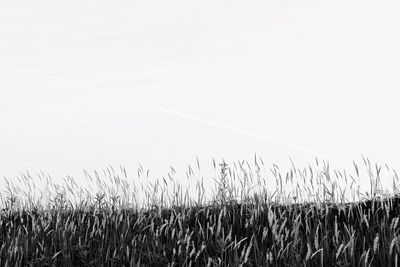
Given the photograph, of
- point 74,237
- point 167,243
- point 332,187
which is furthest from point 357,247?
point 74,237

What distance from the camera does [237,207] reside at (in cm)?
635

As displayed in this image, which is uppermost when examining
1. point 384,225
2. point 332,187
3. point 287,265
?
point 332,187

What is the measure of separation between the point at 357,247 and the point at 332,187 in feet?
4.15

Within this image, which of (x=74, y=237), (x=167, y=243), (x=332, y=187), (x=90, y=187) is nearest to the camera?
(x=167, y=243)

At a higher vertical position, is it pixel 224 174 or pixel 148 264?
pixel 224 174

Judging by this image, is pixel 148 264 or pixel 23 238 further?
pixel 23 238

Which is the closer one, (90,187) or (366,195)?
(366,195)

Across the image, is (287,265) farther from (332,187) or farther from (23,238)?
(23,238)

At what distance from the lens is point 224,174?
Result: 6.55m

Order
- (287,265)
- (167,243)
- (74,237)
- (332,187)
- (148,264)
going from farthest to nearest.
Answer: (332,187) → (74,237) → (167,243) → (148,264) → (287,265)

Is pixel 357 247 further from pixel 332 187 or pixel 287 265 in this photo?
pixel 332 187

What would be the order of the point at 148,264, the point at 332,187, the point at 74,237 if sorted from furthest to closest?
1. the point at 332,187
2. the point at 74,237
3. the point at 148,264

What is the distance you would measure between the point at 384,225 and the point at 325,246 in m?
0.85

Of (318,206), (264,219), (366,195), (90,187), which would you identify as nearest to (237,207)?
(264,219)
